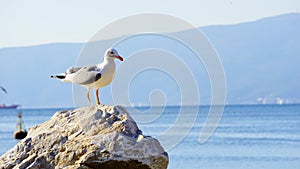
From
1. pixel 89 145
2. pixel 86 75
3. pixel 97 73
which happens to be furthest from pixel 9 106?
pixel 89 145

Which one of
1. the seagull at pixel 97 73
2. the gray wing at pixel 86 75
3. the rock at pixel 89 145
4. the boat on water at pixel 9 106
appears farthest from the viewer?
the boat on water at pixel 9 106

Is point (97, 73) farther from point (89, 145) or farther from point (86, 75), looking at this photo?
point (89, 145)

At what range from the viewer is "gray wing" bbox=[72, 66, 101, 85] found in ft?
40.9

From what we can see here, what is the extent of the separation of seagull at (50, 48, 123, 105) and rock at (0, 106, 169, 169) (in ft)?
1.55

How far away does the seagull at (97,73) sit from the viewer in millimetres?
12352

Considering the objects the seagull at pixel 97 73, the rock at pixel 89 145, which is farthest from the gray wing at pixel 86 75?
the rock at pixel 89 145

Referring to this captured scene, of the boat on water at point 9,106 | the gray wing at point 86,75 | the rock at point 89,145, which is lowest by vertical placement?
the rock at point 89,145

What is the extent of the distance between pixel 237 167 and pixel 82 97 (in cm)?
1801

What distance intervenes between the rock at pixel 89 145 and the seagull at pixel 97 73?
47cm

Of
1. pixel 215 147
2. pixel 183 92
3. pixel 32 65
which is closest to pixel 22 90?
pixel 32 65

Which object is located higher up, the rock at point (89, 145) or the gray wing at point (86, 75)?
the gray wing at point (86, 75)

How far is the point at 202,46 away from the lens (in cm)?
1534

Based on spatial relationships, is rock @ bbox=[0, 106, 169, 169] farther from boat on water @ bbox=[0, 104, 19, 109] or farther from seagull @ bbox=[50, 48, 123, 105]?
boat on water @ bbox=[0, 104, 19, 109]

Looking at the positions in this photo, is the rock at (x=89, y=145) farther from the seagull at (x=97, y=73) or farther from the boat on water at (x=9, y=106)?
the boat on water at (x=9, y=106)
